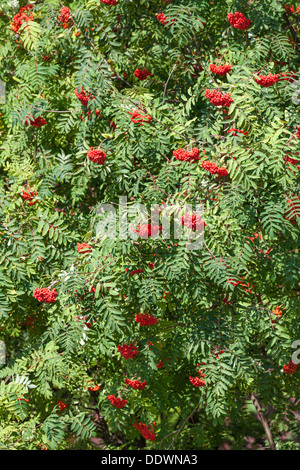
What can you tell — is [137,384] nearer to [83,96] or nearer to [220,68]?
[83,96]

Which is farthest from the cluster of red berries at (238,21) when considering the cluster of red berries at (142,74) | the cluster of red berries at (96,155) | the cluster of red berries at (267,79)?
the cluster of red berries at (96,155)

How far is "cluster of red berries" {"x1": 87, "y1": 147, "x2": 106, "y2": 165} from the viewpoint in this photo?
5383 millimetres

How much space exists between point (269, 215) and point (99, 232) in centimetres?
145

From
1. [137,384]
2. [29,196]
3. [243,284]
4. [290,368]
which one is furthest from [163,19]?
[290,368]

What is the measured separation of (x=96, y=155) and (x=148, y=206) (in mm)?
822

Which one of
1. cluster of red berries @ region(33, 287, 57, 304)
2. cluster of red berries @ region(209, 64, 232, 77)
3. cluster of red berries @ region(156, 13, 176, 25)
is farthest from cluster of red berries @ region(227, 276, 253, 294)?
cluster of red berries @ region(156, 13, 176, 25)

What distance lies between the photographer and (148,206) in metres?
4.90

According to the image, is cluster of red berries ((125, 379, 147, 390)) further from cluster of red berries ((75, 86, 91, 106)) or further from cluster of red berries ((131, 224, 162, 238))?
cluster of red berries ((75, 86, 91, 106))

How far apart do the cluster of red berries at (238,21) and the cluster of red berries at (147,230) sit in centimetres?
195

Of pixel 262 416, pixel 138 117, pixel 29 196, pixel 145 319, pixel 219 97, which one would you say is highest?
pixel 219 97

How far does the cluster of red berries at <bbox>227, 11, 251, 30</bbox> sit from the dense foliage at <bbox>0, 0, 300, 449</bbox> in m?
0.01

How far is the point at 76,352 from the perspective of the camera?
5.46 meters
